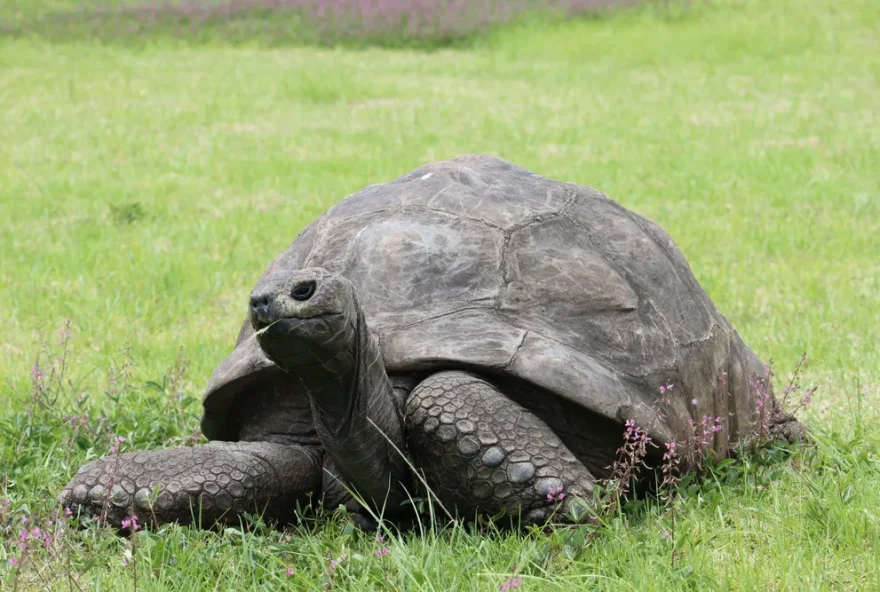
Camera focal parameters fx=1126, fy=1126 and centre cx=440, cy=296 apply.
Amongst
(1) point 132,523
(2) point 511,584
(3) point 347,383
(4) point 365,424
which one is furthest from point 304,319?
(2) point 511,584

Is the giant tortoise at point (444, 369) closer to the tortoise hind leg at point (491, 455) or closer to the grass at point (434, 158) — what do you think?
the tortoise hind leg at point (491, 455)

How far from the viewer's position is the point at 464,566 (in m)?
2.31

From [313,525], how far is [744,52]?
12377 millimetres

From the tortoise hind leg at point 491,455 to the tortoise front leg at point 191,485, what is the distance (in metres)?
0.38

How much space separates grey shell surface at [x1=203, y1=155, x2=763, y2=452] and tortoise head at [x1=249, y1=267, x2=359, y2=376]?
0.37m

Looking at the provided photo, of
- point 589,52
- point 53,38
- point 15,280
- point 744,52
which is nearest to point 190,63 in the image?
point 53,38

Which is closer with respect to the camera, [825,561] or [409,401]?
[825,561]

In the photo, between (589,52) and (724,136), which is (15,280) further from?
(589,52)

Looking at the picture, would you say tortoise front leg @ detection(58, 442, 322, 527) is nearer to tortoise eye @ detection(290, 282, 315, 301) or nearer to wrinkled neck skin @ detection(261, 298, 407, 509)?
wrinkled neck skin @ detection(261, 298, 407, 509)

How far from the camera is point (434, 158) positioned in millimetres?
8766

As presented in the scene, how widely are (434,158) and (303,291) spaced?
21.8 ft

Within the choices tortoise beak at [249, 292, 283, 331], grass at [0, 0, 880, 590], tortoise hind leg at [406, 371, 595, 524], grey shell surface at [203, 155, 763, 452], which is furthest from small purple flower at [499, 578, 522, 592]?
tortoise beak at [249, 292, 283, 331]

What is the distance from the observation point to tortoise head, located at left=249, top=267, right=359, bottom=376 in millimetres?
2148

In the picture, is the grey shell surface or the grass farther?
the grey shell surface
